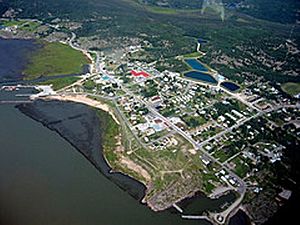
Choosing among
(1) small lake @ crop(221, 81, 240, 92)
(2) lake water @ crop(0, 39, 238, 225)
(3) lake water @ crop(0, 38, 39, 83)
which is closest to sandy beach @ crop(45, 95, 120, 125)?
(2) lake water @ crop(0, 39, 238, 225)

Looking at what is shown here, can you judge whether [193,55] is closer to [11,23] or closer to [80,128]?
[80,128]

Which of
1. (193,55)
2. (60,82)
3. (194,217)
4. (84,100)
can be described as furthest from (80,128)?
(193,55)

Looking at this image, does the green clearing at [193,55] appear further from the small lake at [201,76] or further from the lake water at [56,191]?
the lake water at [56,191]

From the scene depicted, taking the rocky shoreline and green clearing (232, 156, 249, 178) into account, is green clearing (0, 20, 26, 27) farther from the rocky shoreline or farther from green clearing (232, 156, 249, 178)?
green clearing (232, 156, 249, 178)

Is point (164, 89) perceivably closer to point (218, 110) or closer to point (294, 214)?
point (218, 110)

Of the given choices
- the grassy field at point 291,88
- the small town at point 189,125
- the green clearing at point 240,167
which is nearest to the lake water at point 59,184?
the small town at point 189,125
